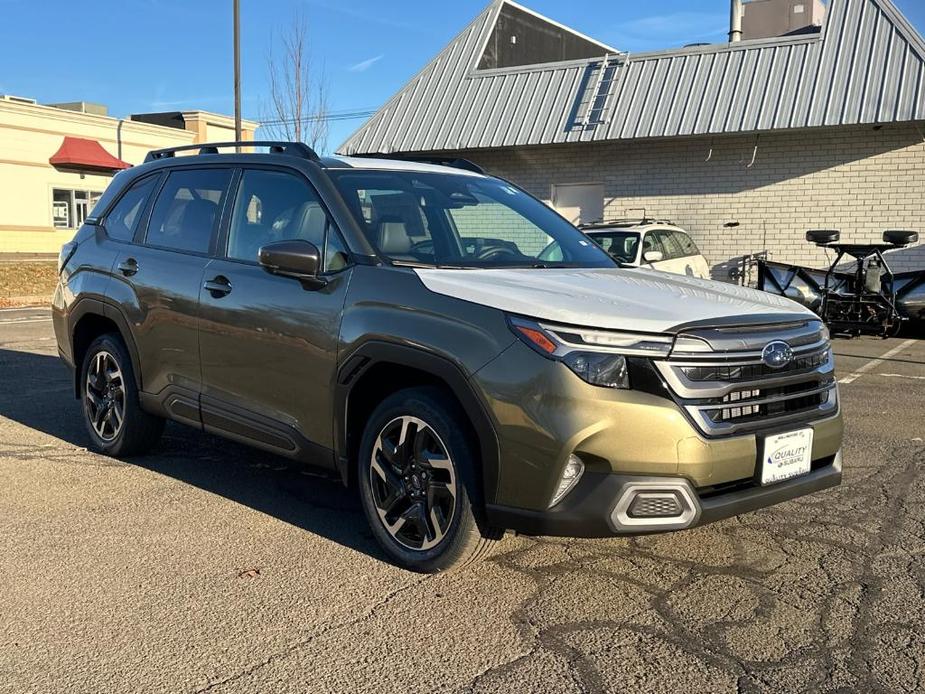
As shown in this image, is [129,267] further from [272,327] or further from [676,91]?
[676,91]

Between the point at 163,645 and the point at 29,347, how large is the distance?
30.1ft

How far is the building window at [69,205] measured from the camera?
32031mm

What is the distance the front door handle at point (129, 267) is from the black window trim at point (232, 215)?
81 cm

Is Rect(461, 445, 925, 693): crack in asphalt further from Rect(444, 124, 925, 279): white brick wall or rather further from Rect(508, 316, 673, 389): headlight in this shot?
Rect(444, 124, 925, 279): white brick wall

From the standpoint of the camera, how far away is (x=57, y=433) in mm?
6602

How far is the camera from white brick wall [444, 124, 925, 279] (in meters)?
15.4

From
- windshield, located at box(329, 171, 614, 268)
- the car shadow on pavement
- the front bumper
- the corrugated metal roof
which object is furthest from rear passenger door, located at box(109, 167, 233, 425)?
the corrugated metal roof

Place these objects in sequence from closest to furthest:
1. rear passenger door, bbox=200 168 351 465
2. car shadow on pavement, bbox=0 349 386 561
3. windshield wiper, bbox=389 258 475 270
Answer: windshield wiper, bbox=389 258 475 270, rear passenger door, bbox=200 168 351 465, car shadow on pavement, bbox=0 349 386 561

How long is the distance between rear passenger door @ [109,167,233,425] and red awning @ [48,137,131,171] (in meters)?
27.9

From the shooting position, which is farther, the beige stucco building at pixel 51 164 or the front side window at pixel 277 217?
the beige stucco building at pixel 51 164

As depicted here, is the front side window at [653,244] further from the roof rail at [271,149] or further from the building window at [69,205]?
the building window at [69,205]

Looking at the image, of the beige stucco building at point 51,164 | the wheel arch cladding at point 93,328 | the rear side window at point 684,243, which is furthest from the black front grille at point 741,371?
the beige stucco building at point 51,164

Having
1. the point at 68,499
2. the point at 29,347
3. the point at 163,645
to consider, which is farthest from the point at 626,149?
the point at 163,645

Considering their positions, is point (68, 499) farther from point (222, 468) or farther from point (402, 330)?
point (402, 330)
